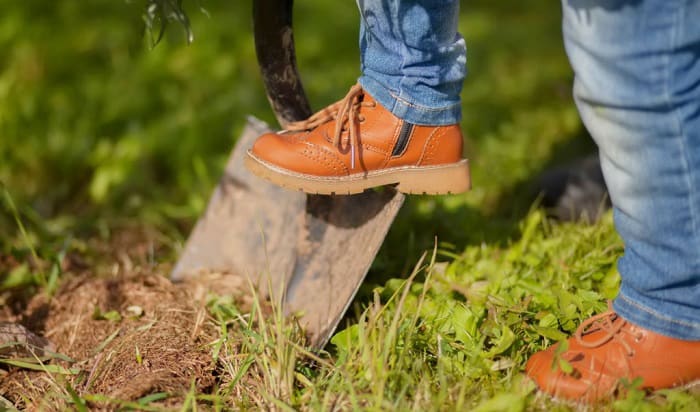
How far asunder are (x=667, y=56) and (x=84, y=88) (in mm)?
3088

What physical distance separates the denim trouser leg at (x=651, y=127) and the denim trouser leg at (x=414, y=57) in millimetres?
368

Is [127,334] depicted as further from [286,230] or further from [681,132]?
[681,132]

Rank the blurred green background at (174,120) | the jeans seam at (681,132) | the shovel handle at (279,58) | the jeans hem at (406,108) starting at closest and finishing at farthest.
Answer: the jeans seam at (681,132), the jeans hem at (406,108), the shovel handle at (279,58), the blurred green background at (174,120)

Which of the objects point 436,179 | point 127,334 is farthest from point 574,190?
point 127,334

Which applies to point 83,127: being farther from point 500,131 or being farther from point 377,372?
point 377,372

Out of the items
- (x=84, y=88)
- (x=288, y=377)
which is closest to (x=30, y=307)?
(x=288, y=377)

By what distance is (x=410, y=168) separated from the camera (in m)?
1.96

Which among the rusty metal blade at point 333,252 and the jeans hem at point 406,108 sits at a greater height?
the jeans hem at point 406,108

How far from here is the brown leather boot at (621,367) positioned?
→ 1654mm

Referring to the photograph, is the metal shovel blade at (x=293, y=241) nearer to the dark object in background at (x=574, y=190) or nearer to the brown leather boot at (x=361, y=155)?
the brown leather boot at (x=361, y=155)

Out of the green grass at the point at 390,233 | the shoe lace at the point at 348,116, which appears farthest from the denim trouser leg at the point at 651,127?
the shoe lace at the point at 348,116

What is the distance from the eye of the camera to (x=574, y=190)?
2896 millimetres

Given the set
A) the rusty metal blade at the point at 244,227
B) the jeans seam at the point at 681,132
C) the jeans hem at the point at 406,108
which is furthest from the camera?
the rusty metal blade at the point at 244,227

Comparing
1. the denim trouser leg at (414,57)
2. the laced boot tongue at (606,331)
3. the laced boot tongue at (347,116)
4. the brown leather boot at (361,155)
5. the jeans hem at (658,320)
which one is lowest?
the laced boot tongue at (606,331)
